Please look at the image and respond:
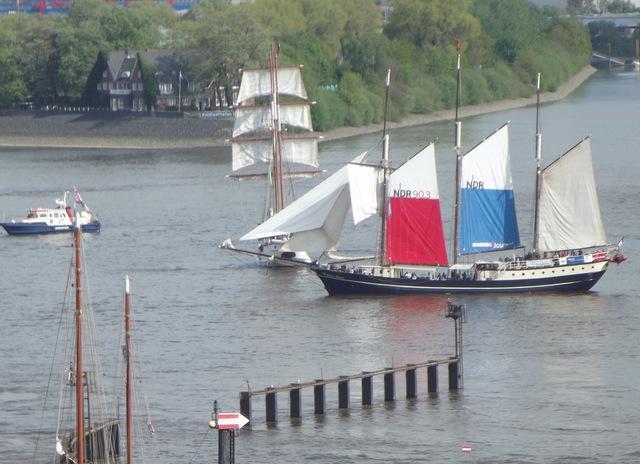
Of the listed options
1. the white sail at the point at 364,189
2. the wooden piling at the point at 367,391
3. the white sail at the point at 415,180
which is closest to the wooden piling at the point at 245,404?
the wooden piling at the point at 367,391

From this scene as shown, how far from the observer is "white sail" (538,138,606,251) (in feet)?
161

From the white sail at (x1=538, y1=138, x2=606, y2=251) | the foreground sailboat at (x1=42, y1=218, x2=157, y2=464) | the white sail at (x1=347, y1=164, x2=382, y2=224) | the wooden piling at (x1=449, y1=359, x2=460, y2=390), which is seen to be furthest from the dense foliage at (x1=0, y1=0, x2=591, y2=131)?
the foreground sailboat at (x1=42, y1=218, x2=157, y2=464)

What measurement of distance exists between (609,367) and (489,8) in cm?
10161

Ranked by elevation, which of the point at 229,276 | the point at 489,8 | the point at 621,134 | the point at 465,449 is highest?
the point at 489,8

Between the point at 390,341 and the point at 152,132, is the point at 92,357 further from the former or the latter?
the point at 152,132

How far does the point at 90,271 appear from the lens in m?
52.9

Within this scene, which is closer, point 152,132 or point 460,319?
point 460,319

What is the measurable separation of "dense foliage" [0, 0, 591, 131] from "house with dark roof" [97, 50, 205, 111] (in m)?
0.91

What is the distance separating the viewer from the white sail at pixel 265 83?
62438 millimetres

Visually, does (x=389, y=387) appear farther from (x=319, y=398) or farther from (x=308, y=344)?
(x=308, y=344)

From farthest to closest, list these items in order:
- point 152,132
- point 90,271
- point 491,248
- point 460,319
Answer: point 152,132
point 90,271
point 491,248
point 460,319

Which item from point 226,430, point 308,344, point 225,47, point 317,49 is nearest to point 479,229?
point 308,344

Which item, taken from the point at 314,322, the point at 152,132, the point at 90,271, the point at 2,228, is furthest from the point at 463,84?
the point at 314,322

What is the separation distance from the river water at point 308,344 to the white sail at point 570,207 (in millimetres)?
1384
